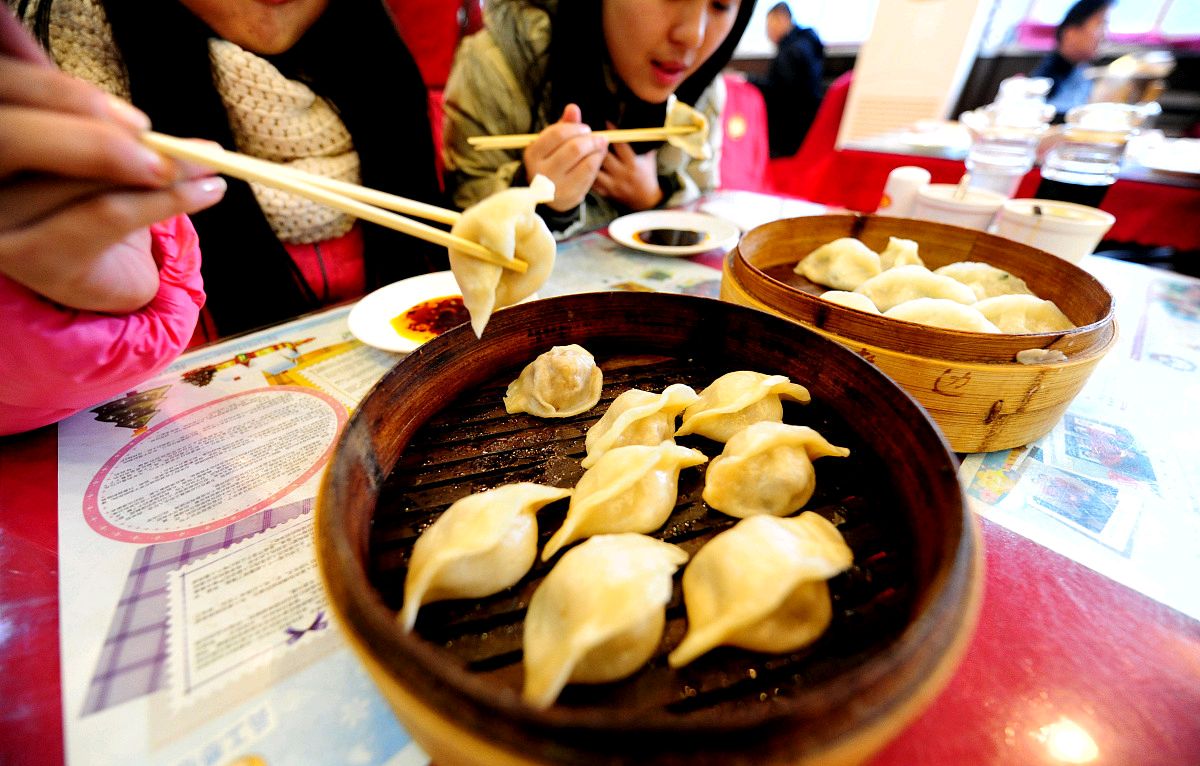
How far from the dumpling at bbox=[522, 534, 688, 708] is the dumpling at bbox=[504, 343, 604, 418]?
0.62 meters

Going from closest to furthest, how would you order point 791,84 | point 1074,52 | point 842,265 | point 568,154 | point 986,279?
point 986,279 → point 842,265 → point 568,154 → point 1074,52 → point 791,84

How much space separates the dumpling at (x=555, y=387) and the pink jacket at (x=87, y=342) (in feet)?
3.67

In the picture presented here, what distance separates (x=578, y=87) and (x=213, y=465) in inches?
120

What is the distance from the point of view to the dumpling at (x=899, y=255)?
2518mm

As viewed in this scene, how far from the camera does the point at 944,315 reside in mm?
1883

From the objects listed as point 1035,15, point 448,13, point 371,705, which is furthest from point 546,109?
point 1035,15

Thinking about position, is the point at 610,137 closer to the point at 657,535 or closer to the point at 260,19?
the point at 260,19

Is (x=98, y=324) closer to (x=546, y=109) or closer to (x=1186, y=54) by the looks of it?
(x=546, y=109)

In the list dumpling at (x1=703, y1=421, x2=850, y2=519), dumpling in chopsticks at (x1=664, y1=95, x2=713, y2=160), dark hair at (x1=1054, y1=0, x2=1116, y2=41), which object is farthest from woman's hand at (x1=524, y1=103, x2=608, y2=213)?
dark hair at (x1=1054, y1=0, x2=1116, y2=41)

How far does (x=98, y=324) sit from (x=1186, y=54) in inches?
609

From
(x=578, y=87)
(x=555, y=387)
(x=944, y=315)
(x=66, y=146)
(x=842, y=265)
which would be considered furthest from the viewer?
(x=578, y=87)

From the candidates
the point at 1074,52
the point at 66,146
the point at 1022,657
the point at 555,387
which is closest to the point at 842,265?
the point at 555,387

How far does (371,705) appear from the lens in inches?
40.8

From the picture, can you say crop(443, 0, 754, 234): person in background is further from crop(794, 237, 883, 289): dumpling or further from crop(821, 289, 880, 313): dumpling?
crop(821, 289, 880, 313): dumpling
